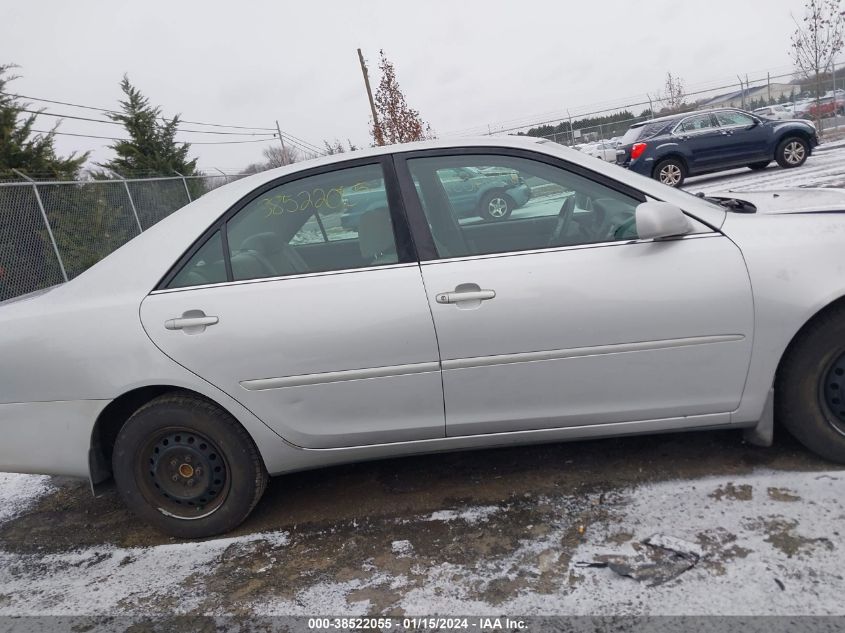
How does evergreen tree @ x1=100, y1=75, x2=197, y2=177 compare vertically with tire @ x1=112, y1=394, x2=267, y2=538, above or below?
above

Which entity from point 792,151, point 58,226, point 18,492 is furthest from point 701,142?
point 18,492

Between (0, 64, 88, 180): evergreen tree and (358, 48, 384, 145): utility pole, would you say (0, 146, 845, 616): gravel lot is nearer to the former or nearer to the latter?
(0, 64, 88, 180): evergreen tree

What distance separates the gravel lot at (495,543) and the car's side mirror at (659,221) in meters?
1.11

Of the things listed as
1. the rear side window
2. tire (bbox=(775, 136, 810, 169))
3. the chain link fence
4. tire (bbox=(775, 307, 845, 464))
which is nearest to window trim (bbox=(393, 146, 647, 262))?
tire (bbox=(775, 307, 845, 464))

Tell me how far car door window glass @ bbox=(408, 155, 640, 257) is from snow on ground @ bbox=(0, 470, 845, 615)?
3.77ft

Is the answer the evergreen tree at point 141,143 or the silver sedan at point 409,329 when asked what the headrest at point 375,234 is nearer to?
the silver sedan at point 409,329

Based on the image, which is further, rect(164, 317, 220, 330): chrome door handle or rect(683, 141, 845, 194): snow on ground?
rect(683, 141, 845, 194): snow on ground

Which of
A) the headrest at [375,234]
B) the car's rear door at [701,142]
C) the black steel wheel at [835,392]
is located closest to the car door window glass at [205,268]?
the headrest at [375,234]

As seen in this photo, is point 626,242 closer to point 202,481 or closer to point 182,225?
point 182,225

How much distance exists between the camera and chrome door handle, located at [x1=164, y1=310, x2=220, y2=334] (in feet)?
8.68

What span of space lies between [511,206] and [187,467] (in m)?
1.93

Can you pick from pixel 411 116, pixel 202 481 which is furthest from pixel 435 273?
pixel 411 116

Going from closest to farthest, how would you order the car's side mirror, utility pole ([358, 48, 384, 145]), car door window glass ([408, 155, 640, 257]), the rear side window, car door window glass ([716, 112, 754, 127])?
the car's side mirror → car door window glass ([408, 155, 640, 257]) → car door window glass ([716, 112, 754, 127]) → the rear side window → utility pole ([358, 48, 384, 145])

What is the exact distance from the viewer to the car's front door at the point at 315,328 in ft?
8.49
